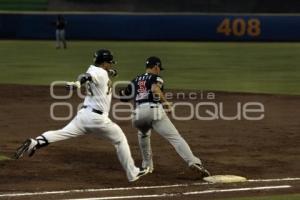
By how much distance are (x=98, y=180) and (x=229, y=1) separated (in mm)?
39833

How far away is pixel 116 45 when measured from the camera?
38000 millimetres

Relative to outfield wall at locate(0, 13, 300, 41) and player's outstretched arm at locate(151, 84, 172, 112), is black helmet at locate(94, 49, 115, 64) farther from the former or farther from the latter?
outfield wall at locate(0, 13, 300, 41)

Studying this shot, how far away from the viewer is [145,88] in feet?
33.5

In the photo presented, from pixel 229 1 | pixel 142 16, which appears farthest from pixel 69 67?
pixel 229 1

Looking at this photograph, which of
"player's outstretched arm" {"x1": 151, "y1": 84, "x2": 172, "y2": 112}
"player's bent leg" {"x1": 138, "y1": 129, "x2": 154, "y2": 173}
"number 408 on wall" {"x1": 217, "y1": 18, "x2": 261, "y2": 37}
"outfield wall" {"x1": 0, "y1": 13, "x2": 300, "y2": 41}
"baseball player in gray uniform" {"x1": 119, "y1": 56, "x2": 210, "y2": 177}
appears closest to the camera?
"player's outstretched arm" {"x1": 151, "y1": 84, "x2": 172, "y2": 112}

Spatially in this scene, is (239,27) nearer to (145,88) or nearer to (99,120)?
(145,88)

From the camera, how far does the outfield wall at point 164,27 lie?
41000 mm

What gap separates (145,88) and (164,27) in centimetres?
3147

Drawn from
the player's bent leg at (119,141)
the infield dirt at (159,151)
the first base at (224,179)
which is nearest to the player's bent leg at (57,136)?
the player's bent leg at (119,141)

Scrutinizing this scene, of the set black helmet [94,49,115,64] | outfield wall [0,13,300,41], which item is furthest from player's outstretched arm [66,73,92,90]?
outfield wall [0,13,300,41]

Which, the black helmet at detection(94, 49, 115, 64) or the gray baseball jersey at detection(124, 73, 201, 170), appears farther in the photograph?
the gray baseball jersey at detection(124, 73, 201, 170)

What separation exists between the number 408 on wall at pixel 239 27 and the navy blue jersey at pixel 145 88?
3167 cm

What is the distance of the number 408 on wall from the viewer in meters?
41.3

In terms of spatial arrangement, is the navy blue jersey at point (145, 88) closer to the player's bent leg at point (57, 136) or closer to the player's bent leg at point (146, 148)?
the player's bent leg at point (146, 148)
